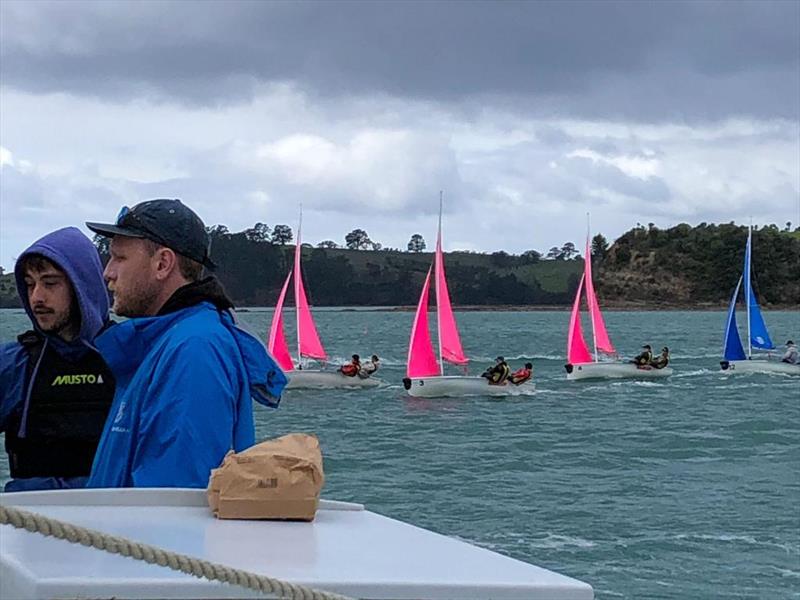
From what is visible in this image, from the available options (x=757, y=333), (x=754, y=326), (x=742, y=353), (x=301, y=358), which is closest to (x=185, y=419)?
(x=301, y=358)

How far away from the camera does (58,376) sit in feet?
11.2

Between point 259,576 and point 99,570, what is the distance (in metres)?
0.21

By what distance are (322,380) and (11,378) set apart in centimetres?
3556

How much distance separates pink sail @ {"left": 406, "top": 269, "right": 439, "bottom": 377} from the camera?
3575 centimetres

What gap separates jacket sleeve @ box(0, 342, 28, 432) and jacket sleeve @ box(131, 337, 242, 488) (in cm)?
92

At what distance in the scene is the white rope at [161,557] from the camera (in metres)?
Answer: 1.59

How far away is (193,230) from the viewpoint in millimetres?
2943

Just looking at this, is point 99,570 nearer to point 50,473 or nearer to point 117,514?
point 117,514

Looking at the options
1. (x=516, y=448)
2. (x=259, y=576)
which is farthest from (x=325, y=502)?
(x=516, y=448)

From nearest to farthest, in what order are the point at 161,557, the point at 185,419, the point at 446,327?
the point at 161,557
the point at 185,419
the point at 446,327

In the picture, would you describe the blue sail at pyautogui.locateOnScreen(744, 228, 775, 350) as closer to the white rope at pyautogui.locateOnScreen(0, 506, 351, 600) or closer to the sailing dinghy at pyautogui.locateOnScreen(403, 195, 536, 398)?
the sailing dinghy at pyautogui.locateOnScreen(403, 195, 536, 398)

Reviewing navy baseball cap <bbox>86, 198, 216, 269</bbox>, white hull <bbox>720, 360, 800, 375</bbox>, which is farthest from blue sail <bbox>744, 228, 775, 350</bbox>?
navy baseball cap <bbox>86, 198, 216, 269</bbox>

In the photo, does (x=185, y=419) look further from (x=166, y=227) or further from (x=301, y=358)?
(x=301, y=358)

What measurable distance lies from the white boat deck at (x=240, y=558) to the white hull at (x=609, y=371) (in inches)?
Result: 1634
